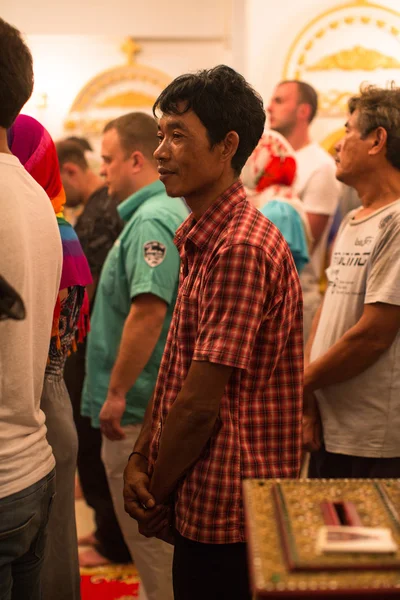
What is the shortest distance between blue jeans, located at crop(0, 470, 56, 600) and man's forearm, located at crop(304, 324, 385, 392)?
88 cm

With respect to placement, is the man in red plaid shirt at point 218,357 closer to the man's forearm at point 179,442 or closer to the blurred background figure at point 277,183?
the man's forearm at point 179,442

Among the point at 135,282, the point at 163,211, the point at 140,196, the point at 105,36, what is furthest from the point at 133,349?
the point at 105,36

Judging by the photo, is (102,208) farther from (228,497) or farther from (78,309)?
(228,497)

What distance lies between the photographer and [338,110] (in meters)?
4.20

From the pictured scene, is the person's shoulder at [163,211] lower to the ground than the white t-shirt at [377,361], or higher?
higher

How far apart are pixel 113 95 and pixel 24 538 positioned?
4470 mm

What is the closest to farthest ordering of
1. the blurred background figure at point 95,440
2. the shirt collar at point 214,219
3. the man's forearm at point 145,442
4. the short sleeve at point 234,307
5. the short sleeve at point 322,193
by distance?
the short sleeve at point 234,307, the shirt collar at point 214,219, the man's forearm at point 145,442, the blurred background figure at point 95,440, the short sleeve at point 322,193

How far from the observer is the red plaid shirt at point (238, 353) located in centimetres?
131

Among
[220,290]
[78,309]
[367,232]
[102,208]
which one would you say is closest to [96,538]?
[102,208]

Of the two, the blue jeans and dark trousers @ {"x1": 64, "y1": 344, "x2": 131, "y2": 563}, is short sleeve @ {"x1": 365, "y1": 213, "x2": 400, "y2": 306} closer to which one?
the blue jeans

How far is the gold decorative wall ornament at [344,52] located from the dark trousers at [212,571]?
10.7 feet

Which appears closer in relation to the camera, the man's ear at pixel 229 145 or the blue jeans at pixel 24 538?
the blue jeans at pixel 24 538

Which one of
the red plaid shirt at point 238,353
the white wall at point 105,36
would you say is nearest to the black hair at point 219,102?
the red plaid shirt at point 238,353

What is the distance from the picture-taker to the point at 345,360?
1.95 m
